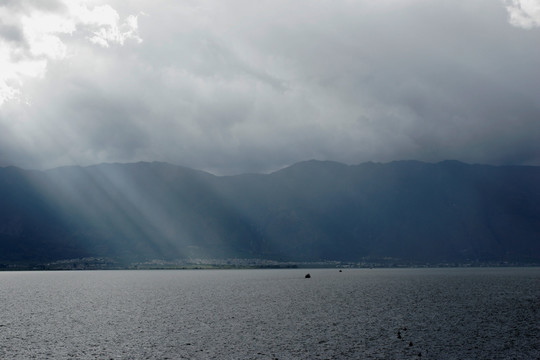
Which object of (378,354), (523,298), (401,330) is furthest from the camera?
(523,298)

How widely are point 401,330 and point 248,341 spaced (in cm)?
2867

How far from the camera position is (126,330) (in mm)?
90625

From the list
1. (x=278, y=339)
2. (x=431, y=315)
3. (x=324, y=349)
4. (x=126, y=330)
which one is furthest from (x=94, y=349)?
(x=431, y=315)

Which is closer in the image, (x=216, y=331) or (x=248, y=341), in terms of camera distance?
(x=248, y=341)

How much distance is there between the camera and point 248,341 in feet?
252

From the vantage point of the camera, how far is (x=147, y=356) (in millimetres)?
65875

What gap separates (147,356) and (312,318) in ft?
158

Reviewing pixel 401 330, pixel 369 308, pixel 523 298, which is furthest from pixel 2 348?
pixel 523 298

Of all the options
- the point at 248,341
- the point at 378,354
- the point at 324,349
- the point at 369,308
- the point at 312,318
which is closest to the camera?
the point at 378,354

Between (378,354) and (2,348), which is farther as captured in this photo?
(2,348)

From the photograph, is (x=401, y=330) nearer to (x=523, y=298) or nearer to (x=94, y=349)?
(x=94, y=349)

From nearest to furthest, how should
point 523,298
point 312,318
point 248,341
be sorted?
point 248,341, point 312,318, point 523,298

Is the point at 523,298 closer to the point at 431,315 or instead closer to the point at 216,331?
the point at 431,315

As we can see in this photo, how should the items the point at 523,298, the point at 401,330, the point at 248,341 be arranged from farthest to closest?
1. the point at 523,298
2. the point at 401,330
3. the point at 248,341
